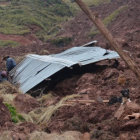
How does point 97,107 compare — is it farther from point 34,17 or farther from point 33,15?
point 33,15

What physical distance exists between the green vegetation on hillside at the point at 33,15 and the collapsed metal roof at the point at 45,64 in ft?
46.6

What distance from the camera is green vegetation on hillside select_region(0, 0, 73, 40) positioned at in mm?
30047

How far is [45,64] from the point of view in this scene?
12.1 metres

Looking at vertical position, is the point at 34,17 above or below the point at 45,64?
below

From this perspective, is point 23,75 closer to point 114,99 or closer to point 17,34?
point 114,99

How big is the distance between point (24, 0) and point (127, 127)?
118ft

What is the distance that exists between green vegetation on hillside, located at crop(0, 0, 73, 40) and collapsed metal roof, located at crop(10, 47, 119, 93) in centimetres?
1421

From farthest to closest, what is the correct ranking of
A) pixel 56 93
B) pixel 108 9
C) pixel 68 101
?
pixel 108 9 → pixel 56 93 → pixel 68 101

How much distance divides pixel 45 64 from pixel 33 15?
2222 cm

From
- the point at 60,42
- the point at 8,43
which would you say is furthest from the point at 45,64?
the point at 8,43

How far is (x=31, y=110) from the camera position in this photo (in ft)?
26.4

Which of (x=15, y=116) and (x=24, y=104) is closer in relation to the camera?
(x=15, y=116)

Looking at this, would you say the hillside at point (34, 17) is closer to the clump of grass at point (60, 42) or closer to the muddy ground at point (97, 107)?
the clump of grass at point (60, 42)

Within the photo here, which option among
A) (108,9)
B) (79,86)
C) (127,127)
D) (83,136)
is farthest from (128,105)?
(108,9)
